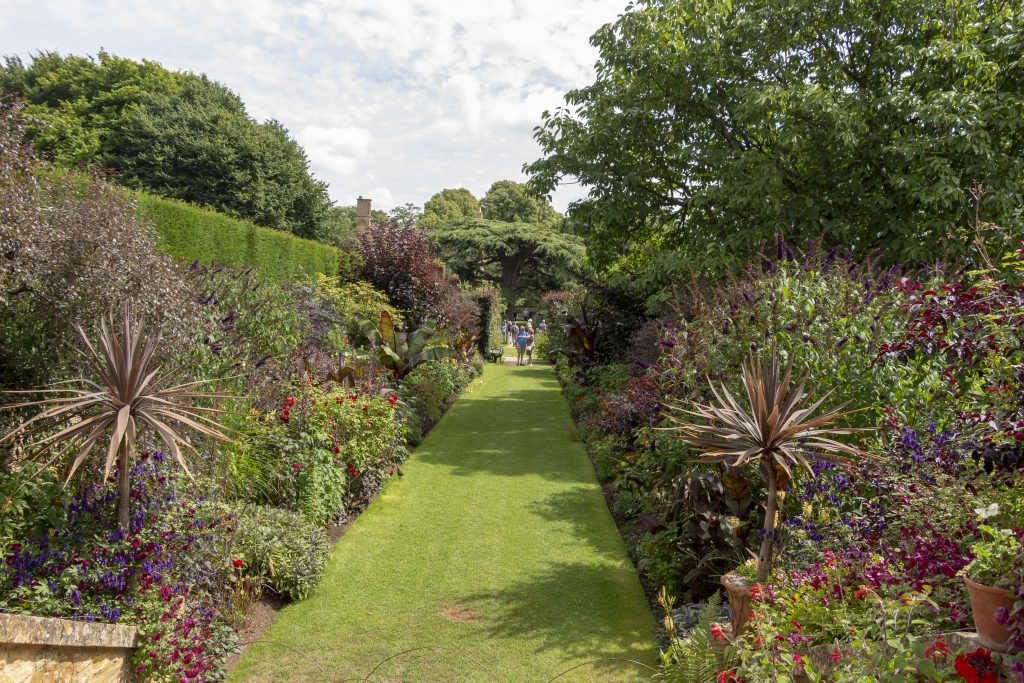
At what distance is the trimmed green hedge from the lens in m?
13.1

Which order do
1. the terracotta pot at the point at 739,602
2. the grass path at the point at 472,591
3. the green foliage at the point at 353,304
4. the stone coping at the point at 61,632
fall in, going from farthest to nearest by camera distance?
the green foliage at the point at 353,304
the grass path at the point at 472,591
the terracotta pot at the point at 739,602
the stone coping at the point at 61,632

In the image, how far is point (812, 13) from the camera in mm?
11578

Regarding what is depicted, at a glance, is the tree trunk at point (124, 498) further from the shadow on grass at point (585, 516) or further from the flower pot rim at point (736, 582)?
the shadow on grass at point (585, 516)

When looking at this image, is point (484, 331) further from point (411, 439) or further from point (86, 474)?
point (86, 474)

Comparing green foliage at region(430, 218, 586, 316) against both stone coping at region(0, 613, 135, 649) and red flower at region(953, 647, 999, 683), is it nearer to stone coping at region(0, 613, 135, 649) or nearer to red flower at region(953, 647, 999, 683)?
stone coping at region(0, 613, 135, 649)

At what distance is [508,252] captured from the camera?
3766 centimetres

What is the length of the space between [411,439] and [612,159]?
6853 mm

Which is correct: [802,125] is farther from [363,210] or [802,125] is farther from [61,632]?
[363,210]

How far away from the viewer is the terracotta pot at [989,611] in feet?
8.80

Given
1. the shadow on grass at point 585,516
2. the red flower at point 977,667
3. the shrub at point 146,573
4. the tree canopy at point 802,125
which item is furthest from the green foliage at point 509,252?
the red flower at point 977,667

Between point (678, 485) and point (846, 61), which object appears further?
point (846, 61)

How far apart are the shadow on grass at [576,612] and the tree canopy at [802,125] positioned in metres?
6.57

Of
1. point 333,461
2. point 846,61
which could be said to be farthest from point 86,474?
point 846,61

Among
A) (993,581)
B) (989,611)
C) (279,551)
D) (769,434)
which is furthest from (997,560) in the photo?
(279,551)
